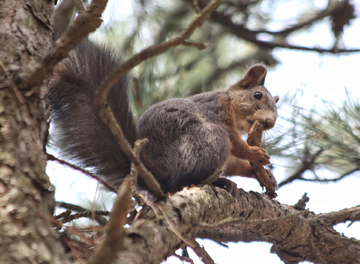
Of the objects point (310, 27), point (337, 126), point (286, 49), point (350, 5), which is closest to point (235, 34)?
point (286, 49)

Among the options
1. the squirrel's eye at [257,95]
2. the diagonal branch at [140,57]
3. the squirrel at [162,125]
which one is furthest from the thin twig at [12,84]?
the squirrel's eye at [257,95]

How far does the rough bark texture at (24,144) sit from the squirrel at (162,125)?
31 centimetres

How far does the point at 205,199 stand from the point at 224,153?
0.49 m

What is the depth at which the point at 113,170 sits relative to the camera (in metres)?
1.50

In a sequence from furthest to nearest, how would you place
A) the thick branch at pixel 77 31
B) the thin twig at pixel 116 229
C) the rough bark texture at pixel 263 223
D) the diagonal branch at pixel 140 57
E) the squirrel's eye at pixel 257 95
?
the squirrel's eye at pixel 257 95, the rough bark texture at pixel 263 223, the thick branch at pixel 77 31, the diagonal branch at pixel 140 57, the thin twig at pixel 116 229

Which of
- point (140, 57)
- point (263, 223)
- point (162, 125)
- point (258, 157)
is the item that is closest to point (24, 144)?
point (140, 57)

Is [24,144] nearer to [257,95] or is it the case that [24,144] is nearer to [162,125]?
[162,125]

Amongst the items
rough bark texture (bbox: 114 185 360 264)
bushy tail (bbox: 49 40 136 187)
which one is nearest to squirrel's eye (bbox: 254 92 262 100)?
rough bark texture (bbox: 114 185 360 264)

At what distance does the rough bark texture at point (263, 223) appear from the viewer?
0.96 m

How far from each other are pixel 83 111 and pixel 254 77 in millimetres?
1358

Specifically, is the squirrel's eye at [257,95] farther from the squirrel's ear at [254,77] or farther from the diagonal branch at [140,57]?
the diagonal branch at [140,57]

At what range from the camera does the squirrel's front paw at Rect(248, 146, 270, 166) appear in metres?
1.85

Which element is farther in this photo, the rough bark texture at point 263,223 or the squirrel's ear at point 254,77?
the squirrel's ear at point 254,77

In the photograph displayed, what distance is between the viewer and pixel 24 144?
89cm
